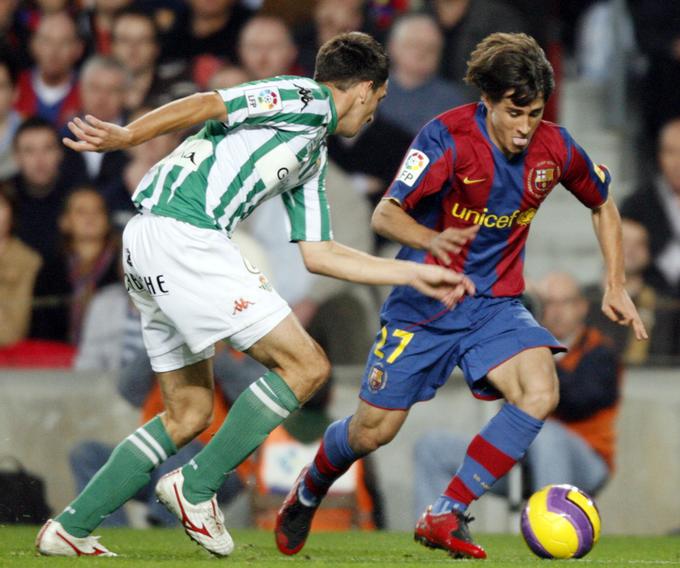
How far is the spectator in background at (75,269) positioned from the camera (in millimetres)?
Result: 8531

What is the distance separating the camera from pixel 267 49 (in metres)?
9.04

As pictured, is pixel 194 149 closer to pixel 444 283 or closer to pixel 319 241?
pixel 319 241

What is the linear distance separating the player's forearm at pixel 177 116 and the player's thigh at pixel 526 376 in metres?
1.49

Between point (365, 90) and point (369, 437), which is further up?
point (365, 90)

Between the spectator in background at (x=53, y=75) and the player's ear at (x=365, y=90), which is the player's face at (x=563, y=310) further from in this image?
the spectator in background at (x=53, y=75)

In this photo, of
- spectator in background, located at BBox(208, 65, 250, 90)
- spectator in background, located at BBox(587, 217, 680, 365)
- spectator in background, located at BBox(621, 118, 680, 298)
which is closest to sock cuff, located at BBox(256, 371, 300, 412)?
spectator in background, located at BBox(587, 217, 680, 365)

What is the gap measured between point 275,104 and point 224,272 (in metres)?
0.63

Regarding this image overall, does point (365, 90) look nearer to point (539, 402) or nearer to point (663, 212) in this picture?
point (539, 402)

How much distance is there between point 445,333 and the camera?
5184mm

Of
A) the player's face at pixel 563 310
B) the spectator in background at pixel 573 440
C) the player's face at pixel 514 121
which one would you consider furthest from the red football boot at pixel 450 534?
the player's face at pixel 563 310

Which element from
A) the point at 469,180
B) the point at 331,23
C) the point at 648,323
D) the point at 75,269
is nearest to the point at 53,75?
the point at 75,269

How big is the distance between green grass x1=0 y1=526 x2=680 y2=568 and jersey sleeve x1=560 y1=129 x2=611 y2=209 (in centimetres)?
151

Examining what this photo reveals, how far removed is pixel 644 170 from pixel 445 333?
179 inches

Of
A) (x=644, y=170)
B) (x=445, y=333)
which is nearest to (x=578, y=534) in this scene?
(x=445, y=333)
